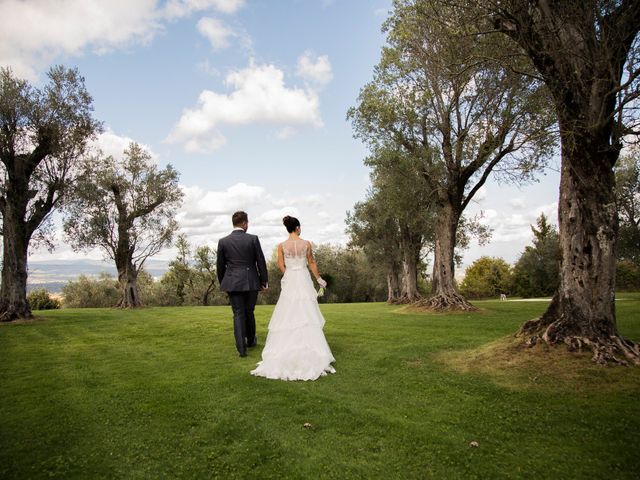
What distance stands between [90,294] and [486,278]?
6700 centimetres

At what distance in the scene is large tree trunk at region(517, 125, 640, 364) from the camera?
804cm

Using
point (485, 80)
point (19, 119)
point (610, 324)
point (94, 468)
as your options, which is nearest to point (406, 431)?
point (94, 468)

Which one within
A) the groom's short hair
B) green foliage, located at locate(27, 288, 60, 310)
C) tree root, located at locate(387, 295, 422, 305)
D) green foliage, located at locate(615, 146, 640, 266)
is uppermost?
green foliage, located at locate(615, 146, 640, 266)

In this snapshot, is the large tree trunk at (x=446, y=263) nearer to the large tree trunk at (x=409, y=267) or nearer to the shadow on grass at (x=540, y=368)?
the large tree trunk at (x=409, y=267)

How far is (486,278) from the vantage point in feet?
232

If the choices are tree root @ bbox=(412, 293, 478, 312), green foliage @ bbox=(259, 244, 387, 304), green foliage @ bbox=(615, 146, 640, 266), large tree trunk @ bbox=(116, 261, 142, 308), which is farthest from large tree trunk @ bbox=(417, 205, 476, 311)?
green foliage @ bbox=(259, 244, 387, 304)

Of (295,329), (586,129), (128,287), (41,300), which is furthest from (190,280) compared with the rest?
(586,129)

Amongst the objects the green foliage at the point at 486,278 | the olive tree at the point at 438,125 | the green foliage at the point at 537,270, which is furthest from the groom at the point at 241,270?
the green foliage at the point at 486,278

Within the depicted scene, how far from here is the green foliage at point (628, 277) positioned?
4831 centimetres

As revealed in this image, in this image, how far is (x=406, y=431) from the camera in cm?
520

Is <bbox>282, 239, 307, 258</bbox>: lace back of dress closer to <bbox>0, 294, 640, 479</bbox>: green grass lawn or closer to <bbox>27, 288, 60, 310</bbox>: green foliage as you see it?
<bbox>0, 294, 640, 479</bbox>: green grass lawn

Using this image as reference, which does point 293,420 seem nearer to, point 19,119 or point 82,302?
point 19,119

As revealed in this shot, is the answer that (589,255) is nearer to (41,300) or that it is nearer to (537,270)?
(537,270)

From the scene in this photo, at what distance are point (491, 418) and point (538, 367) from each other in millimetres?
2778
